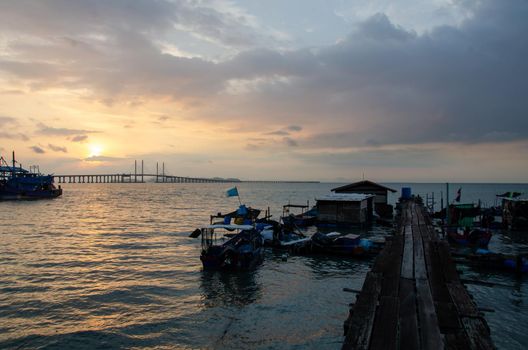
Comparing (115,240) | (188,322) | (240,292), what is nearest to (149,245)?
(115,240)

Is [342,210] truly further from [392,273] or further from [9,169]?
[9,169]

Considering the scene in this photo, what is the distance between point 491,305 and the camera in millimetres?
19406

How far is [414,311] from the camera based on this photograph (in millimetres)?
11125

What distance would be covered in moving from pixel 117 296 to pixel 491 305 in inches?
823

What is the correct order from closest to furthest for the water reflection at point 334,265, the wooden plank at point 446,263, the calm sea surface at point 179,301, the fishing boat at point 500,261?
the wooden plank at point 446,263 < the calm sea surface at point 179,301 < the fishing boat at point 500,261 < the water reflection at point 334,265

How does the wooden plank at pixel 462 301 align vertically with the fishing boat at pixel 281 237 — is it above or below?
above

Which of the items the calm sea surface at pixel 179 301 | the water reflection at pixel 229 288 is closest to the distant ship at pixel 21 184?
the calm sea surface at pixel 179 301

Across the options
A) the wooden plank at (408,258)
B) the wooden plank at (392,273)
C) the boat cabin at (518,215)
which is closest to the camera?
the wooden plank at (392,273)

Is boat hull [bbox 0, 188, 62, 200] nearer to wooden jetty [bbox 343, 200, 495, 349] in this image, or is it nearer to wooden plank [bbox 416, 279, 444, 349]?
wooden jetty [bbox 343, 200, 495, 349]

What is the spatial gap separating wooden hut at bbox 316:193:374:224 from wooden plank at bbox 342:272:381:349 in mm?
34819

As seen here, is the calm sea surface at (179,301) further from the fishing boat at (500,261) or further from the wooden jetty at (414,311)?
the wooden jetty at (414,311)

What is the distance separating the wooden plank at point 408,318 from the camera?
9.29 metres

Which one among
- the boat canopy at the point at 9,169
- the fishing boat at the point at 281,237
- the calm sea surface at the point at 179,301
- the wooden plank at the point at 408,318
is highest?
the boat canopy at the point at 9,169

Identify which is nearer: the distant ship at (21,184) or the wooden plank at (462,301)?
the wooden plank at (462,301)
